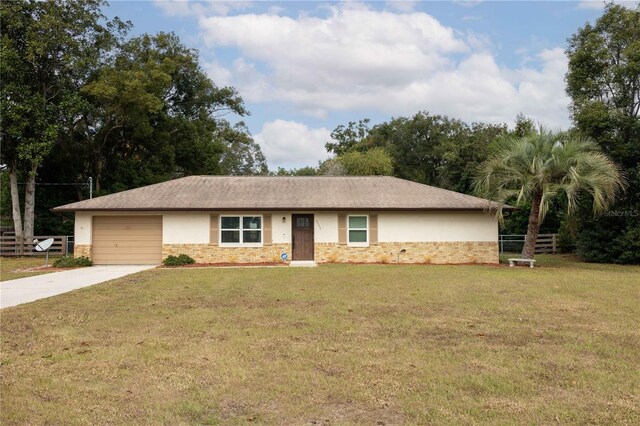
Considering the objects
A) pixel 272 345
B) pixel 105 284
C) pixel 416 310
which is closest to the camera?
pixel 272 345

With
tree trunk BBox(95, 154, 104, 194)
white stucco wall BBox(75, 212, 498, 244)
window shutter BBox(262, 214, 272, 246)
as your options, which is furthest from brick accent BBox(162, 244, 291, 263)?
tree trunk BBox(95, 154, 104, 194)

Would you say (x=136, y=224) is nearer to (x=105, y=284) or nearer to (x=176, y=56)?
(x=105, y=284)

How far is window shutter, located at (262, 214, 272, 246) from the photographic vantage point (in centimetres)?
2075

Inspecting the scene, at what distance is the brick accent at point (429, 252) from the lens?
20.8 m

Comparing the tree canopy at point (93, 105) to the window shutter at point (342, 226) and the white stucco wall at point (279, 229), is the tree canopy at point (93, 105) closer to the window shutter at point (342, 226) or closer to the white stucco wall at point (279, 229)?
the white stucco wall at point (279, 229)

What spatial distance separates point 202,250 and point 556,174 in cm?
1434

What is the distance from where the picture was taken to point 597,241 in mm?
22016

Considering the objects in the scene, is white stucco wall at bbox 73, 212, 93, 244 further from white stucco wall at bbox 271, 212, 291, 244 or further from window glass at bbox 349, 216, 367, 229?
window glass at bbox 349, 216, 367, 229

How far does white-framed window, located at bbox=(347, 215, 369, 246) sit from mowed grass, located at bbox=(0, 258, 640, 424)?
9802mm

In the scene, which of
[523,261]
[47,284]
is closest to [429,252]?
[523,261]

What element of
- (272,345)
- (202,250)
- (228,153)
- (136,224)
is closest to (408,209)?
(202,250)

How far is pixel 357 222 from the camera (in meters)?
21.0

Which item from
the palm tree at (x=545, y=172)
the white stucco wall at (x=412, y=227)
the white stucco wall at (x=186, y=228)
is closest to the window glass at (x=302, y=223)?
the white stucco wall at (x=412, y=227)

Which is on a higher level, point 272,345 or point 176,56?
point 176,56
